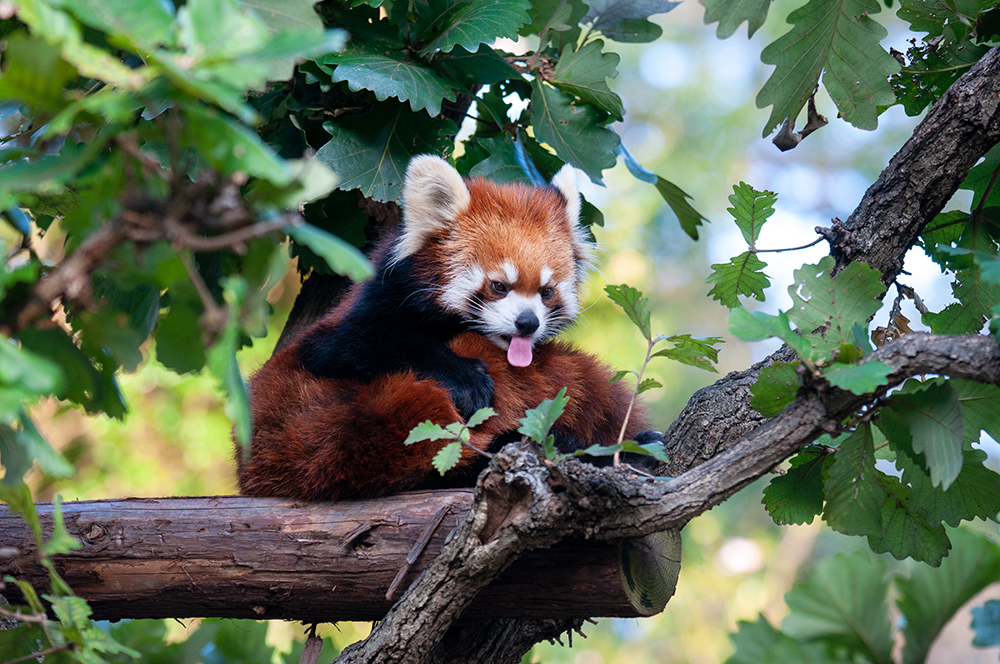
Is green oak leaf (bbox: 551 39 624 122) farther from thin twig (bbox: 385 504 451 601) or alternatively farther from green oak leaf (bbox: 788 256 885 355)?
thin twig (bbox: 385 504 451 601)

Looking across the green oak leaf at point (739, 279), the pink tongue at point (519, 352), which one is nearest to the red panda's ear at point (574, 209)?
the pink tongue at point (519, 352)

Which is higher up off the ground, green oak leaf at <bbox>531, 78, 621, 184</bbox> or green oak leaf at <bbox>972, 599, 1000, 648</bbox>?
green oak leaf at <bbox>972, 599, 1000, 648</bbox>

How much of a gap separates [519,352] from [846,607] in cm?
89

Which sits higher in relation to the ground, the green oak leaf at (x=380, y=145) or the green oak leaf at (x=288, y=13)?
the green oak leaf at (x=288, y=13)

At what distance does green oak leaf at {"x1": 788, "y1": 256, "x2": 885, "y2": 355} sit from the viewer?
120 cm

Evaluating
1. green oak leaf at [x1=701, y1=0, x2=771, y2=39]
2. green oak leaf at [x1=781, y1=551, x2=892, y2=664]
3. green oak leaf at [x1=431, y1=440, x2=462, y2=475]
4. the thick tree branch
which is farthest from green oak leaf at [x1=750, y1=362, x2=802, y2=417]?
green oak leaf at [x1=701, y1=0, x2=771, y2=39]

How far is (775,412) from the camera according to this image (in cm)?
123

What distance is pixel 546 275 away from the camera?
6.16 feet

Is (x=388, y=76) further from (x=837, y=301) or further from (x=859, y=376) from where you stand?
(x=859, y=376)

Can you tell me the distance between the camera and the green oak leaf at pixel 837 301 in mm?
1204

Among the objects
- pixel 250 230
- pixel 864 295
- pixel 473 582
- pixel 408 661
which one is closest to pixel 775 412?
pixel 864 295

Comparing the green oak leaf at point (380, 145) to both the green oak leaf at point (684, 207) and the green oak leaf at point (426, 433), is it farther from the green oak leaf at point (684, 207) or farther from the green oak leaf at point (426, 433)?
the green oak leaf at point (426, 433)

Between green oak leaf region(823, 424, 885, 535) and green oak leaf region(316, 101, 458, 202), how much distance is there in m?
1.18

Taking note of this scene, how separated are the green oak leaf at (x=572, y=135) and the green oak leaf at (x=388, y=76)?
0.28 meters
